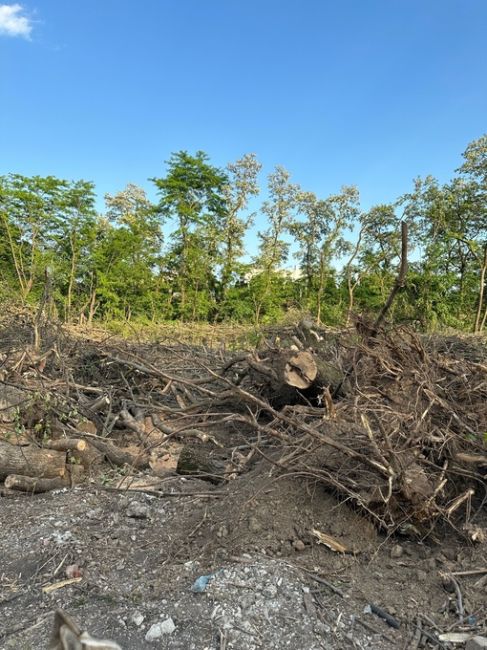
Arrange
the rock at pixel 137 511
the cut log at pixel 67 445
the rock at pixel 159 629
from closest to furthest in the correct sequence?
the rock at pixel 159 629
the rock at pixel 137 511
the cut log at pixel 67 445

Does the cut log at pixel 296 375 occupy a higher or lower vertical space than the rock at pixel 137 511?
higher

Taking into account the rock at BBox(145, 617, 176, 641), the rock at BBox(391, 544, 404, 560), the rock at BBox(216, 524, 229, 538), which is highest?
the rock at BBox(216, 524, 229, 538)

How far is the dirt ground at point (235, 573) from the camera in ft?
6.52

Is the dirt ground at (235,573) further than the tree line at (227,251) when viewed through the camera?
No

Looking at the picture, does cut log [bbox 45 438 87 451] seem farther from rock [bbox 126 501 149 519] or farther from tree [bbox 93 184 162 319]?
tree [bbox 93 184 162 319]

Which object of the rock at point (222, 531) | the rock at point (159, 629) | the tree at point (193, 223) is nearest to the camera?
the rock at point (159, 629)

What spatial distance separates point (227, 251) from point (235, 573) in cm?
1598

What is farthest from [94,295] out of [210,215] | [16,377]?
[16,377]

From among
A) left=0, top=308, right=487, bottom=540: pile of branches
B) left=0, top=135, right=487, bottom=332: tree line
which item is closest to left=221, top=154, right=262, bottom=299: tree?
left=0, top=135, right=487, bottom=332: tree line

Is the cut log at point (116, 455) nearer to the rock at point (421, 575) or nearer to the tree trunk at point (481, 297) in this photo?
the rock at point (421, 575)

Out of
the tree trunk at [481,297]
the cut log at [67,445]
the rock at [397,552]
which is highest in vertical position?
the tree trunk at [481,297]

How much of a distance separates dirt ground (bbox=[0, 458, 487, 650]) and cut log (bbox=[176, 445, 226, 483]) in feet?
1.51

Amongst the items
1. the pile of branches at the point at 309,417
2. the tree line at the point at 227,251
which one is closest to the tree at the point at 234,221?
the tree line at the point at 227,251

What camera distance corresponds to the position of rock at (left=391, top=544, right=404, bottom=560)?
97.7 inches
